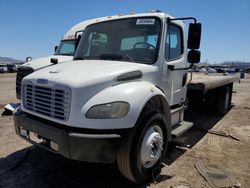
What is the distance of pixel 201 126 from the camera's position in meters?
6.95

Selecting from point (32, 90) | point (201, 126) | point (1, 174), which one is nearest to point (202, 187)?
point (32, 90)

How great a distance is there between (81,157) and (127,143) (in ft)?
1.85

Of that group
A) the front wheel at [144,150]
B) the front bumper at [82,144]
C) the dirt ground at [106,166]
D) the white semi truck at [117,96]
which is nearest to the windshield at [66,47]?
the dirt ground at [106,166]

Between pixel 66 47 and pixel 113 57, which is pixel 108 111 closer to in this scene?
pixel 113 57

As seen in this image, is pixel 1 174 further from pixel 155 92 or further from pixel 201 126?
pixel 201 126

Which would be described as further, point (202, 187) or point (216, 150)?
point (216, 150)

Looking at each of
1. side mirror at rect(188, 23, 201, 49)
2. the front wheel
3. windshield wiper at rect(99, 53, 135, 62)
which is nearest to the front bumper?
the front wheel

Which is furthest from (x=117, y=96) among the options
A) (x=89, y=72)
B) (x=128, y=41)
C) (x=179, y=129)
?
(x=179, y=129)

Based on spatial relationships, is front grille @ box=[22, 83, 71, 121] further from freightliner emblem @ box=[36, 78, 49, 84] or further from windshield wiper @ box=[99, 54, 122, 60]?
windshield wiper @ box=[99, 54, 122, 60]

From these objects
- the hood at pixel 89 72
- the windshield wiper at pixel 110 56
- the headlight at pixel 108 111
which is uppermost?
the windshield wiper at pixel 110 56

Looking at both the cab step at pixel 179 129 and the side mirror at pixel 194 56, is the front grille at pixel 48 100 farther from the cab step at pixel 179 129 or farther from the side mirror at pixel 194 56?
the side mirror at pixel 194 56

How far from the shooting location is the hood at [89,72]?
3096 mm

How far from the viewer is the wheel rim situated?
3414 millimetres

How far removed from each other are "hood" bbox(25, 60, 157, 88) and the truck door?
1.62ft
